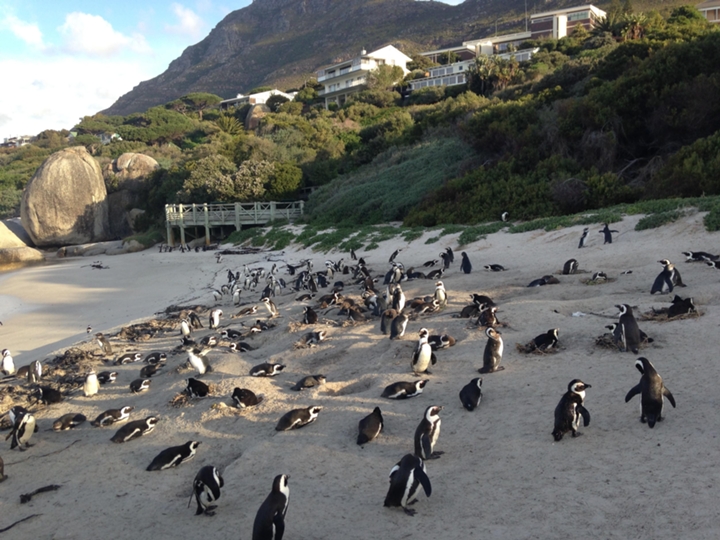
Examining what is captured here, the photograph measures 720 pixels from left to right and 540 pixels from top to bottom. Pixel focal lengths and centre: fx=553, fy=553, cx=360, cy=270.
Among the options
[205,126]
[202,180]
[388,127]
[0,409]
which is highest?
[205,126]

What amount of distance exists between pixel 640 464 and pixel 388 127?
132 feet

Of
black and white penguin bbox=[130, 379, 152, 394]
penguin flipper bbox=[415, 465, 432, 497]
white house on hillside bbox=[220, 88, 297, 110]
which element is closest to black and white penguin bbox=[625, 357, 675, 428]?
penguin flipper bbox=[415, 465, 432, 497]

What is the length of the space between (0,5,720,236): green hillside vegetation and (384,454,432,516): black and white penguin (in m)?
11.2

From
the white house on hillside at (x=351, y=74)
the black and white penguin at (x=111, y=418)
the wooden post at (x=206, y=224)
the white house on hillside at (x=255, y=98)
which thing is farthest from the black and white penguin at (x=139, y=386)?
the white house on hillside at (x=255, y=98)

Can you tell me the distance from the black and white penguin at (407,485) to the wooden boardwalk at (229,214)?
2942 cm

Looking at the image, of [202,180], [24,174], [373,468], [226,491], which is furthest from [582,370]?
[24,174]

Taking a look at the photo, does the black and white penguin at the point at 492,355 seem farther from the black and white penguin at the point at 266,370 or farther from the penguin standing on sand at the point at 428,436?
the black and white penguin at the point at 266,370

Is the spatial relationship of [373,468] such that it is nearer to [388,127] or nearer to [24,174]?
[388,127]

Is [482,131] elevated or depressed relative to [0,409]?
elevated

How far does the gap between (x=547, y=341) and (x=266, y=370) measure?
3834 millimetres

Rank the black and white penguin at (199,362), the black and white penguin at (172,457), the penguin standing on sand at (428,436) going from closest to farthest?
the penguin standing on sand at (428,436), the black and white penguin at (172,457), the black and white penguin at (199,362)

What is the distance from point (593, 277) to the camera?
10391 millimetres

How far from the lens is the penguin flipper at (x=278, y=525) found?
397cm

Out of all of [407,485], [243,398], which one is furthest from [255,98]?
[407,485]
